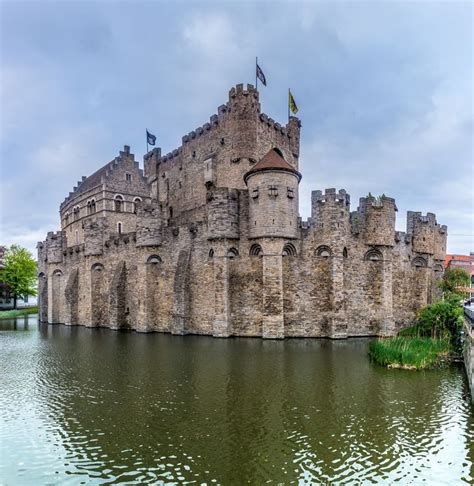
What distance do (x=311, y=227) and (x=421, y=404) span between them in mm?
13422

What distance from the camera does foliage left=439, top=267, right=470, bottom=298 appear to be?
993 inches

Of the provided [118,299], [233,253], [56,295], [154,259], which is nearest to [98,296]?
[118,299]

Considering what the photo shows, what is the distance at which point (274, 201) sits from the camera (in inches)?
852

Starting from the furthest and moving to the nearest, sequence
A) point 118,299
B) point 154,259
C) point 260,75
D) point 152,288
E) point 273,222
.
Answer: point 260,75, point 118,299, point 154,259, point 152,288, point 273,222

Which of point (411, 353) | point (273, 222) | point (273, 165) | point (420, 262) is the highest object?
point (273, 165)

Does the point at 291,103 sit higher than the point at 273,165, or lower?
higher

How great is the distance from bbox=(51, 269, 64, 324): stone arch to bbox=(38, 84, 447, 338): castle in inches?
168

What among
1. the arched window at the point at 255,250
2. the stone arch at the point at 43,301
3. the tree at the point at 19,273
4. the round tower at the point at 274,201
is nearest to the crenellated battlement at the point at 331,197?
the round tower at the point at 274,201

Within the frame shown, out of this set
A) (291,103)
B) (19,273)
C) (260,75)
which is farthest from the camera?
(19,273)

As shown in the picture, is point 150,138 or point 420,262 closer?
point 420,262

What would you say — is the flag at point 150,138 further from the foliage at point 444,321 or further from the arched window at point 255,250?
the foliage at point 444,321

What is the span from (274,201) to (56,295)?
24.7 m

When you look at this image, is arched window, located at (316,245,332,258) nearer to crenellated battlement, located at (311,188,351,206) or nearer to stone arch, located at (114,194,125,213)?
crenellated battlement, located at (311,188,351,206)

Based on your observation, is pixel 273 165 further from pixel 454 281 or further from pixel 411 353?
pixel 454 281
